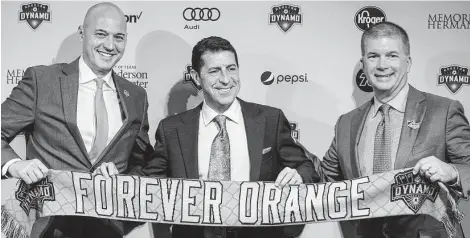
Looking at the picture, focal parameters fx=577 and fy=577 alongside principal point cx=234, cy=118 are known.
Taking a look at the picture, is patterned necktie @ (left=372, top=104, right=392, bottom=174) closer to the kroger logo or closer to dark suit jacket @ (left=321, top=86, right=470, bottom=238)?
dark suit jacket @ (left=321, top=86, right=470, bottom=238)

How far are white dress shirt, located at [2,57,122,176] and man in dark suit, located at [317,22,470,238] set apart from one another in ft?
4.20

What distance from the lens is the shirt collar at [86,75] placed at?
3.23 metres

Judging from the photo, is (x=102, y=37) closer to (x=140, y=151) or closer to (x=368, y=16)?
(x=140, y=151)

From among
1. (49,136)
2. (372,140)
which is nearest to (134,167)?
(49,136)

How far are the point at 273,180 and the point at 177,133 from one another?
0.59m

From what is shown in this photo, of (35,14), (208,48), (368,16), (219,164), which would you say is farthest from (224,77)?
(35,14)

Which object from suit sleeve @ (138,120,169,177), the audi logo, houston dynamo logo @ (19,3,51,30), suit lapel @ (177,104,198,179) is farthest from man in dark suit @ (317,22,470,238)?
houston dynamo logo @ (19,3,51,30)

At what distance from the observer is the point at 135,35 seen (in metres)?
3.90

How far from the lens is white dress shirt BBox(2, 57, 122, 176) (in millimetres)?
3146

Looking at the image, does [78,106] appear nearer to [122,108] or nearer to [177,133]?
[122,108]

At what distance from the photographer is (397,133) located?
3.11 metres

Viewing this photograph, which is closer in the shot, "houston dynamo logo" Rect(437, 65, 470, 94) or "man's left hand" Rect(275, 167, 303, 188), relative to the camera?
"man's left hand" Rect(275, 167, 303, 188)

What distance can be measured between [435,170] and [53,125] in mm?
1980

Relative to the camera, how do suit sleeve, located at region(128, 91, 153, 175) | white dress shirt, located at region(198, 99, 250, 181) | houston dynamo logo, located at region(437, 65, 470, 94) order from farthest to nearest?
houston dynamo logo, located at region(437, 65, 470, 94) → suit sleeve, located at region(128, 91, 153, 175) → white dress shirt, located at region(198, 99, 250, 181)
